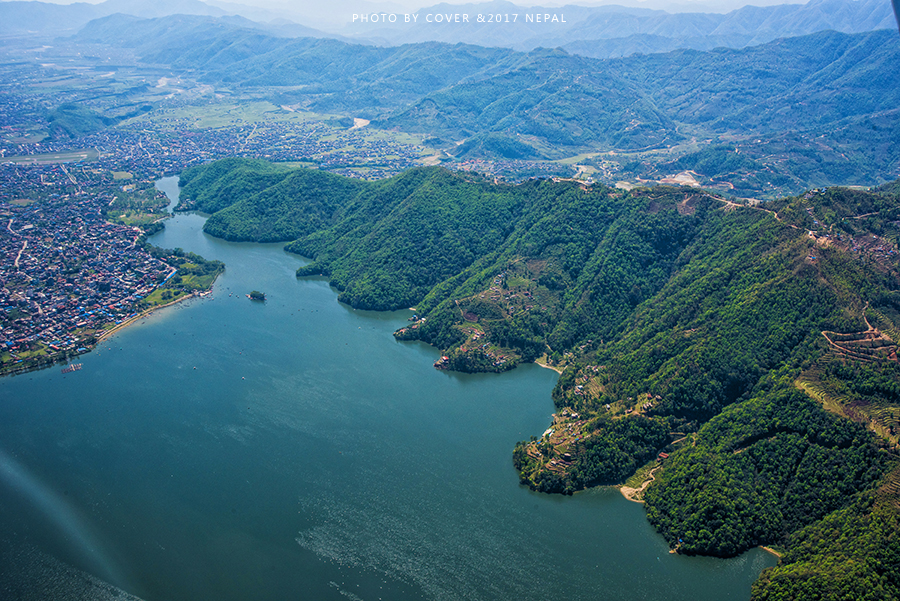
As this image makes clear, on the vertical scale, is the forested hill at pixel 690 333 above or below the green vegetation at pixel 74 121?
above

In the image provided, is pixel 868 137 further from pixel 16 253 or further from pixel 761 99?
pixel 16 253

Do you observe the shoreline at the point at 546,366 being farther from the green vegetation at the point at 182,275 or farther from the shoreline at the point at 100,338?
the green vegetation at the point at 182,275

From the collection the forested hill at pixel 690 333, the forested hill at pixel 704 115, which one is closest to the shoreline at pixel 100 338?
the forested hill at pixel 690 333

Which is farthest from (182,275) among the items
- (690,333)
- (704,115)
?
(704,115)

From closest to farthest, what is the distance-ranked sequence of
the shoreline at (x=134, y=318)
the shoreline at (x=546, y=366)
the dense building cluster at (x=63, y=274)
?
the shoreline at (x=546, y=366)
the dense building cluster at (x=63, y=274)
the shoreline at (x=134, y=318)

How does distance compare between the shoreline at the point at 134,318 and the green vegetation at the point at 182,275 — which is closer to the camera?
the shoreline at the point at 134,318

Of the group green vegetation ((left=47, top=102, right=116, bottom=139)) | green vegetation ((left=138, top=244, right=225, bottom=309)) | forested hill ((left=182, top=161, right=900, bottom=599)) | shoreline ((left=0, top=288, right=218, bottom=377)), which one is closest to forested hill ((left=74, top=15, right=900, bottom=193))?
forested hill ((left=182, top=161, right=900, bottom=599))

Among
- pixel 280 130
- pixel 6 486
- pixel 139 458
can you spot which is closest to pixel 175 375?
pixel 139 458

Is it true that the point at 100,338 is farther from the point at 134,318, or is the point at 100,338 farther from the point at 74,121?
the point at 74,121
